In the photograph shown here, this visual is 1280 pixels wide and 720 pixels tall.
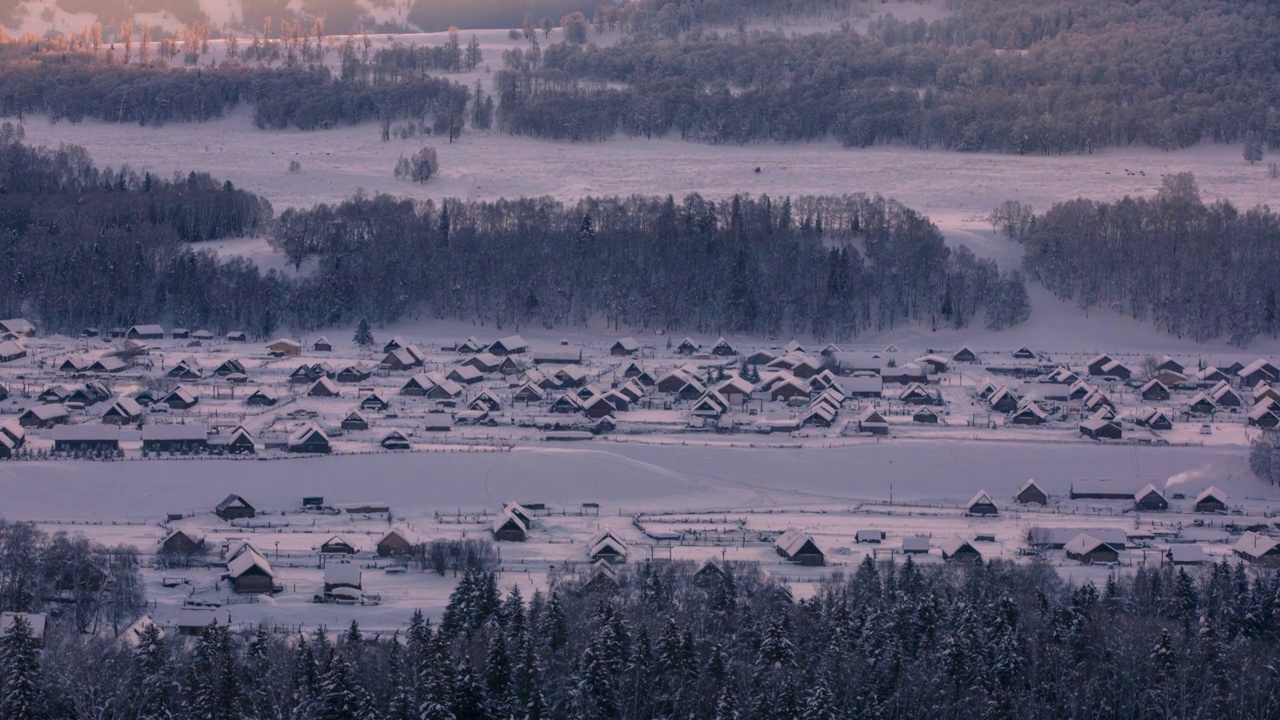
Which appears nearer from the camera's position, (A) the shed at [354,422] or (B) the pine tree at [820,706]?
(B) the pine tree at [820,706]

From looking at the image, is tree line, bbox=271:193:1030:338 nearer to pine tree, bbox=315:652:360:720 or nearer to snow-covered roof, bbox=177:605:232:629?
snow-covered roof, bbox=177:605:232:629

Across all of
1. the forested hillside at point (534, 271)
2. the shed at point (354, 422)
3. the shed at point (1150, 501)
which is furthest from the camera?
the forested hillside at point (534, 271)

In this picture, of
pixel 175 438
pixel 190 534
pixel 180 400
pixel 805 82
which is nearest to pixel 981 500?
pixel 190 534

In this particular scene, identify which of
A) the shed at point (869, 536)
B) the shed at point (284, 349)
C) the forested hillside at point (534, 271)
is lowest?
the shed at point (869, 536)

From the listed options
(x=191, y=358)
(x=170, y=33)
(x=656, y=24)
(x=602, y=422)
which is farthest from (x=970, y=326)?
(x=170, y=33)

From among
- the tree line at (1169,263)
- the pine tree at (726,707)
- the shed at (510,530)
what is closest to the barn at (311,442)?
the shed at (510,530)

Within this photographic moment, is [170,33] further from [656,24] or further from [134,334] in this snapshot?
[134,334]

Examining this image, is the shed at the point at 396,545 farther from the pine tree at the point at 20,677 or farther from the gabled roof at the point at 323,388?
the gabled roof at the point at 323,388
